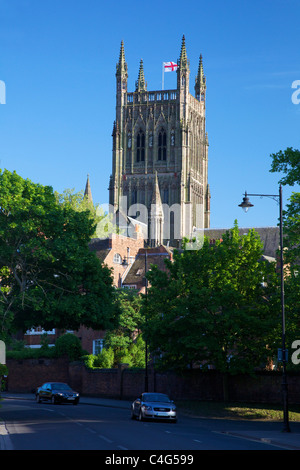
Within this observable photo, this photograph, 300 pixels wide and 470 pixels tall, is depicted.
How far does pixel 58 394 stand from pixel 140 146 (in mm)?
107902

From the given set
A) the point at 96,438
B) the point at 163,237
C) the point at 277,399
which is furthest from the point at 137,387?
the point at 163,237

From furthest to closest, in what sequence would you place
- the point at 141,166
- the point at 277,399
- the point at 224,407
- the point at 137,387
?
the point at 141,166
the point at 137,387
the point at 277,399
the point at 224,407

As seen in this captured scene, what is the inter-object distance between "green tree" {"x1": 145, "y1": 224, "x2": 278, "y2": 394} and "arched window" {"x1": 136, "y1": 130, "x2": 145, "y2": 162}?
10549 cm

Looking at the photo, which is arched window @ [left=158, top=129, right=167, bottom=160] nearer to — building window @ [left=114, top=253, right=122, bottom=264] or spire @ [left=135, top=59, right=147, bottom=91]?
spire @ [left=135, top=59, right=147, bottom=91]

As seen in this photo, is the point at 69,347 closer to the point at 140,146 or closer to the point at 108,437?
the point at 108,437

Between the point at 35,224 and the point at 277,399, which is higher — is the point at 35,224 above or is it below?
above

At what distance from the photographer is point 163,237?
141375mm

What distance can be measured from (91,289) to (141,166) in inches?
4417

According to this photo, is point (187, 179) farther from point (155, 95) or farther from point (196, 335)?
point (196, 335)

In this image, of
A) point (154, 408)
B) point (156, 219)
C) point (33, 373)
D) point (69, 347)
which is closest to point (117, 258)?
point (69, 347)

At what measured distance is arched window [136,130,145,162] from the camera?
154 metres

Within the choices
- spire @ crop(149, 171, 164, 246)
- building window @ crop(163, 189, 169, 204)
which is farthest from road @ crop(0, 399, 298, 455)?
building window @ crop(163, 189, 169, 204)

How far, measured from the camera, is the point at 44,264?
40.8 meters

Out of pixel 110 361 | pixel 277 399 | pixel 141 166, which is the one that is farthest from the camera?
pixel 141 166
